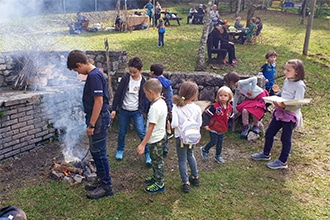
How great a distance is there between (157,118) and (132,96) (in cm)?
113

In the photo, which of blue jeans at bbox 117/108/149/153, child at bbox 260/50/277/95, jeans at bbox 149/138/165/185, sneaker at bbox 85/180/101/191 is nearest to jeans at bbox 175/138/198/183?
jeans at bbox 149/138/165/185

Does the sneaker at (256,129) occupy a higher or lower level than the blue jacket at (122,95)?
lower

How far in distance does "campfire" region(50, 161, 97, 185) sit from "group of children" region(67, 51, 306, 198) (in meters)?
0.62

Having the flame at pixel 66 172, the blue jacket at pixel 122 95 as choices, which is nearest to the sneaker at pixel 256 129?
the blue jacket at pixel 122 95

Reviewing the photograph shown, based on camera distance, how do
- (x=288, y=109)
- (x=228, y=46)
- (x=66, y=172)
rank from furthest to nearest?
(x=228, y=46), (x=288, y=109), (x=66, y=172)

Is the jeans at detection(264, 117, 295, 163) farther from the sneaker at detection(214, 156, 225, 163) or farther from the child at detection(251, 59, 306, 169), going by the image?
the sneaker at detection(214, 156, 225, 163)

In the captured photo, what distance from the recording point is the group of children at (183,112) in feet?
12.9

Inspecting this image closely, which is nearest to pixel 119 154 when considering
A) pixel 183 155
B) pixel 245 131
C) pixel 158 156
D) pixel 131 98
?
pixel 131 98

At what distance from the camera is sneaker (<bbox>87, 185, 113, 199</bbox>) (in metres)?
4.06

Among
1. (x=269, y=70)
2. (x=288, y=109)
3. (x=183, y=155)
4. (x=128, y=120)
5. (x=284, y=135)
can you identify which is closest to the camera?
(x=183, y=155)

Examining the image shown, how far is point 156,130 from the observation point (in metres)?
3.96

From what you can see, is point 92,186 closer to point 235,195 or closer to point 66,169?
point 66,169

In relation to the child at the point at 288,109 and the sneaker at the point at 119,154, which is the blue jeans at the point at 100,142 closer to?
the sneaker at the point at 119,154

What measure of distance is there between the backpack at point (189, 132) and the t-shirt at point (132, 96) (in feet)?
3.67
